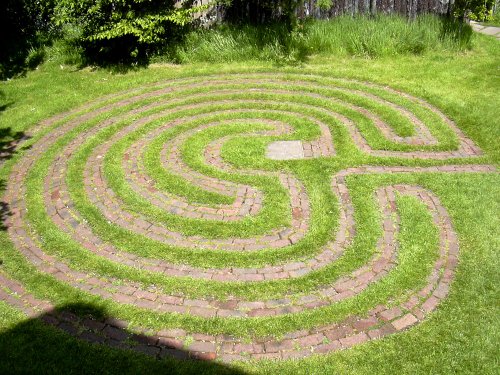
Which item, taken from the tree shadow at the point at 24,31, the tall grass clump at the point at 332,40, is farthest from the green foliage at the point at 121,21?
the tree shadow at the point at 24,31

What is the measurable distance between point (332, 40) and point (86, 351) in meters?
10.2

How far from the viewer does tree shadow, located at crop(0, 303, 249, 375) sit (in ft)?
17.1

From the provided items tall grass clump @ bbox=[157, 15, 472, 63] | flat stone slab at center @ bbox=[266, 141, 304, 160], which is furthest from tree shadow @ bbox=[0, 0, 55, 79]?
flat stone slab at center @ bbox=[266, 141, 304, 160]

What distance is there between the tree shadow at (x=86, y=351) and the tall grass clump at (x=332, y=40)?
884cm

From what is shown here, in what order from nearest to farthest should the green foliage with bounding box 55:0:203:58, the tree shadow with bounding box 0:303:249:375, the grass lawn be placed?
the tree shadow with bounding box 0:303:249:375 < the grass lawn < the green foliage with bounding box 55:0:203:58

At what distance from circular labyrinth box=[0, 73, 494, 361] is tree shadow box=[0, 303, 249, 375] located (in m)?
0.04

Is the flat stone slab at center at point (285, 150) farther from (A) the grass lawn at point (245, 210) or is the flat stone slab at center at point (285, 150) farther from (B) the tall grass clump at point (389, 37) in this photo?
(B) the tall grass clump at point (389, 37)

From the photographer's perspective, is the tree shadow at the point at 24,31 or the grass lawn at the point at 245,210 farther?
the tree shadow at the point at 24,31

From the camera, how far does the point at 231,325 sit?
5.79 metres

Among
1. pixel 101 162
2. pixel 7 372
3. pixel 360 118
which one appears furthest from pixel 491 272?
pixel 101 162

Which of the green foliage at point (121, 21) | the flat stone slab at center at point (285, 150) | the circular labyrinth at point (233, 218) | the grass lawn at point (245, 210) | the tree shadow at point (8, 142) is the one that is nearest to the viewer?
the grass lawn at point (245, 210)

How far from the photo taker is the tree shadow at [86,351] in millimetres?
5227

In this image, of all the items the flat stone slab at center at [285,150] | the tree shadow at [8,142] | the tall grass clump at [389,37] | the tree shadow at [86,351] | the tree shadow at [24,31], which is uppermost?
the tree shadow at [24,31]

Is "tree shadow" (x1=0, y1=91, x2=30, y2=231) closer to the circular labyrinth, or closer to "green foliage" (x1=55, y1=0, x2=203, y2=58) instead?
the circular labyrinth
